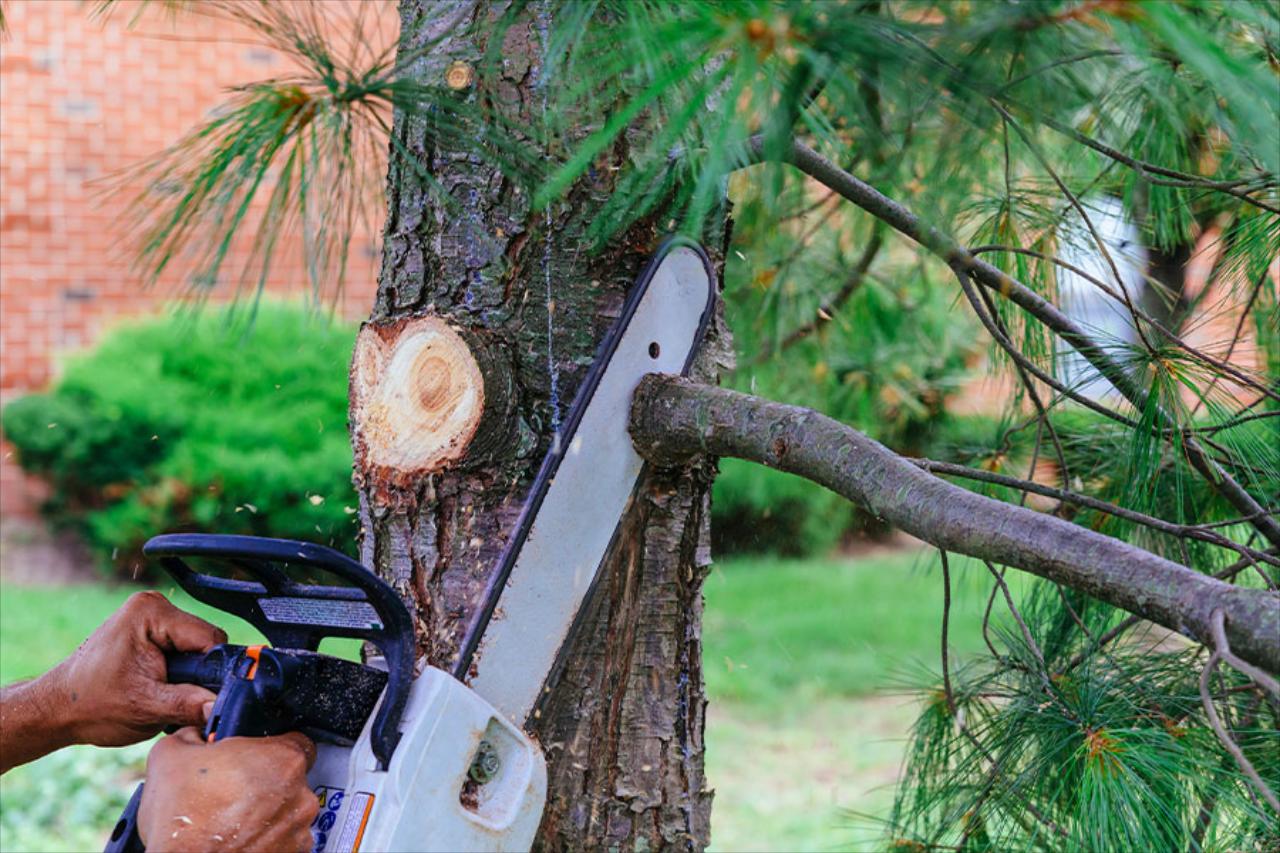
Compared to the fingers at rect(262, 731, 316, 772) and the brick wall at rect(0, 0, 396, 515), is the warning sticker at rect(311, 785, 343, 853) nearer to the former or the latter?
the fingers at rect(262, 731, 316, 772)

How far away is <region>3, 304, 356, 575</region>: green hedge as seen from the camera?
5035 mm

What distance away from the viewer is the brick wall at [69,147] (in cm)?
586

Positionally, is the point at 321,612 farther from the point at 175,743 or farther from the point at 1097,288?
the point at 1097,288

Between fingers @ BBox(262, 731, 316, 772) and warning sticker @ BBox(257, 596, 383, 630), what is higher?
warning sticker @ BBox(257, 596, 383, 630)

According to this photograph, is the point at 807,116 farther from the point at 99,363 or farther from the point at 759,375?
the point at 99,363

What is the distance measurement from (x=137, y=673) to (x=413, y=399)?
358 mm

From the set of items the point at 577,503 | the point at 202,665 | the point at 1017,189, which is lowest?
the point at 202,665

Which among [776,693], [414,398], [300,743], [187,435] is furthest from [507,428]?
[187,435]

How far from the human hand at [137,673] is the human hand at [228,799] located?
82 mm

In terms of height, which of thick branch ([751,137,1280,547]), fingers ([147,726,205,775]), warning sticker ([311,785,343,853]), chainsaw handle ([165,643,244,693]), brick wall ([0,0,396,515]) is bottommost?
warning sticker ([311,785,343,853])

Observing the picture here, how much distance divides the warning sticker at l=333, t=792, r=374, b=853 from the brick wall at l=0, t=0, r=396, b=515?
5.21 meters

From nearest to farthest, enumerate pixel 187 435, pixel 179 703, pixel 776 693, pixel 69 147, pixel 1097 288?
pixel 179 703, pixel 1097 288, pixel 776 693, pixel 187 435, pixel 69 147

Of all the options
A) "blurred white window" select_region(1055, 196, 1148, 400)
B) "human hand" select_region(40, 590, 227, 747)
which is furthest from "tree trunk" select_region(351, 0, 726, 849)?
"blurred white window" select_region(1055, 196, 1148, 400)

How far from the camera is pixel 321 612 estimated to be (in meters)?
1.09
